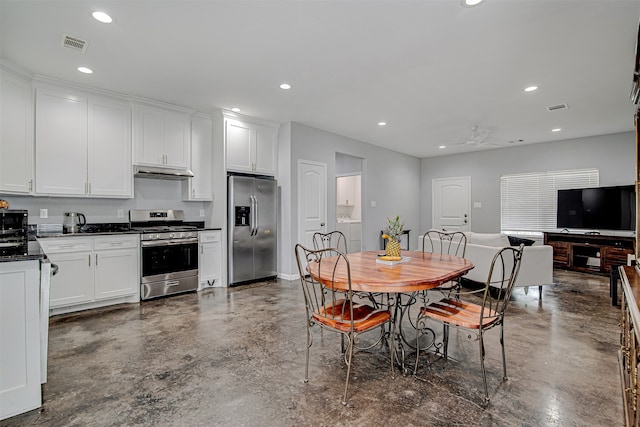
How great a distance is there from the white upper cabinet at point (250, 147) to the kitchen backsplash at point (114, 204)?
887 mm

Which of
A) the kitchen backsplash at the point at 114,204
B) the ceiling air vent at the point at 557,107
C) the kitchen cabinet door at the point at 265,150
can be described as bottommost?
the kitchen backsplash at the point at 114,204

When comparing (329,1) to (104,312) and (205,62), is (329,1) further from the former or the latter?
(104,312)

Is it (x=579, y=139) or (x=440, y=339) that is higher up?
(x=579, y=139)

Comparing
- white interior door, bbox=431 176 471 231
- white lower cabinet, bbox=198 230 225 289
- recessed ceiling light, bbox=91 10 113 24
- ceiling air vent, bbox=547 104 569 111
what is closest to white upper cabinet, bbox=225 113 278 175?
white lower cabinet, bbox=198 230 225 289

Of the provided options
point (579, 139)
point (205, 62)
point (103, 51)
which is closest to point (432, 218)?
point (579, 139)

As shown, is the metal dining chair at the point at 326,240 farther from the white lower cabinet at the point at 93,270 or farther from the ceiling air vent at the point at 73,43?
the ceiling air vent at the point at 73,43

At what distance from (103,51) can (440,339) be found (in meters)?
4.20

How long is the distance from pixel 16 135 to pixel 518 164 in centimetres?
877

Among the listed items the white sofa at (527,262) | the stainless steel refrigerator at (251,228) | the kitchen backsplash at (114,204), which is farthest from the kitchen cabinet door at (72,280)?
the white sofa at (527,262)

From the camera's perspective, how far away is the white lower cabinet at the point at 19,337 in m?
1.76

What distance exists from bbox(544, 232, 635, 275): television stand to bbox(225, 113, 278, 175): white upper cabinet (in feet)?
18.1

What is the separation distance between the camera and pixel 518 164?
7.21 metres

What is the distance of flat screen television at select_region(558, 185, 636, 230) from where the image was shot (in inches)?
222

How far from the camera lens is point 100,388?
2102 mm
